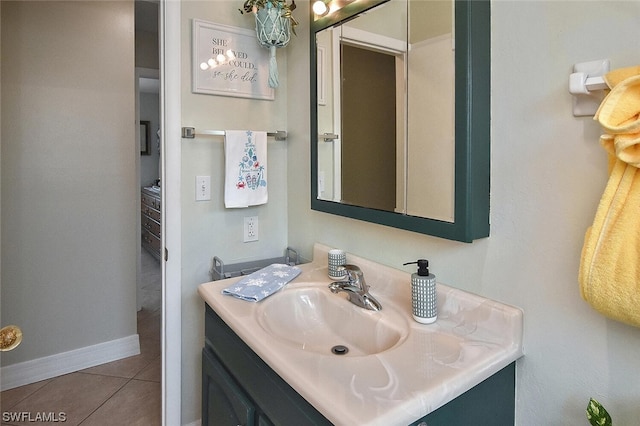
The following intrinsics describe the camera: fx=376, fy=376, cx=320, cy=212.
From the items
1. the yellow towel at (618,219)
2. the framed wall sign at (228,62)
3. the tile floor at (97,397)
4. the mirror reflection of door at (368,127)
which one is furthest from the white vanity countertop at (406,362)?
the tile floor at (97,397)

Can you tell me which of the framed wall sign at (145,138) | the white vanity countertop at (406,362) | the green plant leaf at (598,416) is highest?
the framed wall sign at (145,138)

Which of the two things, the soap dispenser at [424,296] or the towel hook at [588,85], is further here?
the soap dispenser at [424,296]

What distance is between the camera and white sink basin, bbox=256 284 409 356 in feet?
3.40

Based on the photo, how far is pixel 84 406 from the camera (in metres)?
1.98

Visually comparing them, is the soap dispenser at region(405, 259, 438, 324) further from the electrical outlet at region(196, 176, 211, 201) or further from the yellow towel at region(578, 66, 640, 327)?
the electrical outlet at region(196, 176, 211, 201)

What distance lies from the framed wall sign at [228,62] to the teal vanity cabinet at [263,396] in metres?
0.89

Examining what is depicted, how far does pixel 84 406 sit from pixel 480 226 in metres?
2.18

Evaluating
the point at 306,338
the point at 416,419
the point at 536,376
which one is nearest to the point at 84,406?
the point at 306,338

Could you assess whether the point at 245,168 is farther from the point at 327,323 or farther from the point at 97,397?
the point at 97,397

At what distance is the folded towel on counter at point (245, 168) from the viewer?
5.04 ft

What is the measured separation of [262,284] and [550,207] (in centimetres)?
86

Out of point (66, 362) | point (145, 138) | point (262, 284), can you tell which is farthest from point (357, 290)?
point (145, 138)

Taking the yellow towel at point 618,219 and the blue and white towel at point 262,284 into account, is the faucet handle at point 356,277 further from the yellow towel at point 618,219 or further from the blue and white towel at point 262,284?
the yellow towel at point 618,219

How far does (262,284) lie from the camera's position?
4.13 feet
